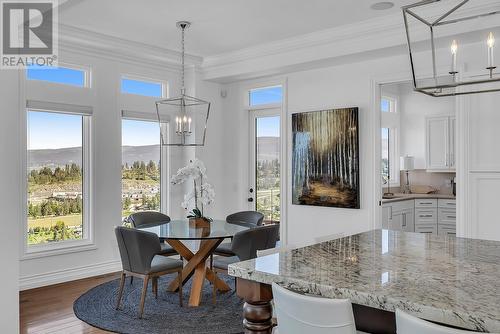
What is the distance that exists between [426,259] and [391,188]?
5.97 metres

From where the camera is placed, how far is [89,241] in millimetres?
5406

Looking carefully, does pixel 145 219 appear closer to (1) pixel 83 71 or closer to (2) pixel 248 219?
(2) pixel 248 219

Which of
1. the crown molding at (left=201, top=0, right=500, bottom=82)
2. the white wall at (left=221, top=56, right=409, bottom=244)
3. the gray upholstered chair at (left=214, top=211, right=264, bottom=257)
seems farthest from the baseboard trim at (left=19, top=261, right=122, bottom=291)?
the crown molding at (left=201, top=0, right=500, bottom=82)

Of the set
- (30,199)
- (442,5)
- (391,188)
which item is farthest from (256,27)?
(391,188)

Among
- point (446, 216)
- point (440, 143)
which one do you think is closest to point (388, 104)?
point (440, 143)

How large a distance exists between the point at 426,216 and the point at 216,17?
485cm

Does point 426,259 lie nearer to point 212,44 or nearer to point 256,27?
point 256,27

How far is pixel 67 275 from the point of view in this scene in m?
5.16

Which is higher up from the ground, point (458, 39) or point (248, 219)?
point (458, 39)

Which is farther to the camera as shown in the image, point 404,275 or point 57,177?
point 57,177

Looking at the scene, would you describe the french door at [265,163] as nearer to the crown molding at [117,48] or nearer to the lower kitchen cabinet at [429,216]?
the crown molding at [117,48]

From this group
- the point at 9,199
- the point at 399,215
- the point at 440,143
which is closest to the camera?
the point at 9,199

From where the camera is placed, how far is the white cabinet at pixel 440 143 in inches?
287

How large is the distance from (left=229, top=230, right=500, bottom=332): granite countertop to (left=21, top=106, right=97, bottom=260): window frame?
12.2ft
